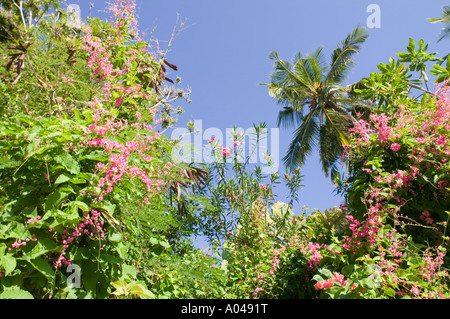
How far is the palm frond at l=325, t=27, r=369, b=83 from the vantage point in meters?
15.1

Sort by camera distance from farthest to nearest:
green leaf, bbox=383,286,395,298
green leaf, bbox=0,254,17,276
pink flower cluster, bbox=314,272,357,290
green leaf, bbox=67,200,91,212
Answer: pink flower cluster, bbox=314,272,357,290
green leaf, bbox=383,286,395,298
green leaf, bbox=67,200,91,212
green leaf, bbox=0,254,17,276

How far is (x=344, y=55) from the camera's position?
1570 cm

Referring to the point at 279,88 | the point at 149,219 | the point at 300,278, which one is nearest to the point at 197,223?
the point at 300,278

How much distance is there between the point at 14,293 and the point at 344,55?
16.3 metres

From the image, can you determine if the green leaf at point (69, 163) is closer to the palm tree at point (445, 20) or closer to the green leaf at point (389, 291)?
the green leaf at point (389, 291)

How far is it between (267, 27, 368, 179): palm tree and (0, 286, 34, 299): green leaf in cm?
1446

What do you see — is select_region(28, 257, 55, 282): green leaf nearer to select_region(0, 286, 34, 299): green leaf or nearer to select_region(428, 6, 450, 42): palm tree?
select_region(0, 286, 34, 299): green leaf

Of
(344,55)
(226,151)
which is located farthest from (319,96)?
(226,151)

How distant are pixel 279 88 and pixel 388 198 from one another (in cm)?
1397

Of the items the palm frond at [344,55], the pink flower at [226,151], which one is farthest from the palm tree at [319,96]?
the pink flower at [226,151]

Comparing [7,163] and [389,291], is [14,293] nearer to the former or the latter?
[7,163]

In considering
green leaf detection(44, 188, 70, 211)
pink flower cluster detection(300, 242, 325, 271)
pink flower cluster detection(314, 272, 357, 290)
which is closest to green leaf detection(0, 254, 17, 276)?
green leaf detection(44, 188, 70, 211)

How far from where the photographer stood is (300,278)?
11.2 ft

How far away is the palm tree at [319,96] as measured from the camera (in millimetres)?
15352
